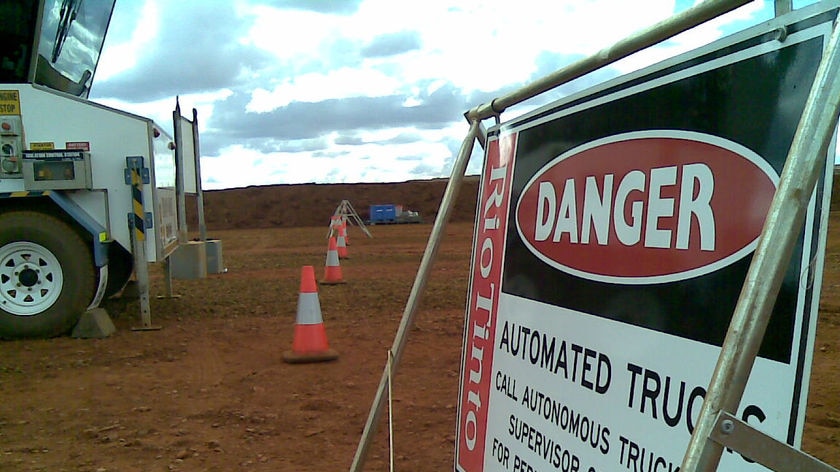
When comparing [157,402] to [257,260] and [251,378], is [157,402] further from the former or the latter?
[257,260]

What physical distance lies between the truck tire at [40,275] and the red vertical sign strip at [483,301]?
543 centimetres

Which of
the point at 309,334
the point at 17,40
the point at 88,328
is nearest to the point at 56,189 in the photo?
the point at 88,328

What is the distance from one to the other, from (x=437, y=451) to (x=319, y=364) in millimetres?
2168

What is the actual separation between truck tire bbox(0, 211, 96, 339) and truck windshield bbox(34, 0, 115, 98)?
1579mm

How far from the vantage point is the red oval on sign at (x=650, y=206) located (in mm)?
1416

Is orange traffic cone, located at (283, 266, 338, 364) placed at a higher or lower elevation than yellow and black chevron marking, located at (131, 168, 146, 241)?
lower

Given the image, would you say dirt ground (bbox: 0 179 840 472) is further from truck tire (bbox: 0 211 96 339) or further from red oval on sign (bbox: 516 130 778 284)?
red oval on sign (bbox: 516 130 778 284)

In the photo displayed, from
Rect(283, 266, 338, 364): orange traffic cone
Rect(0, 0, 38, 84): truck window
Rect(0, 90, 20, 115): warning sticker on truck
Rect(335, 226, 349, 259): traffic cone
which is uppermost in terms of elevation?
Rect(0, 0, 38, 84): truck window

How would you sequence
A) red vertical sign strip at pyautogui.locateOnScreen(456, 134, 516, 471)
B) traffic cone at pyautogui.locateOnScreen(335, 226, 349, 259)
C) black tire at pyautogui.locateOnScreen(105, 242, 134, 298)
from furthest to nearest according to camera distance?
traffic cone at pyautogui.locateOnScreen(335, 226, 349, 259) < black tire at pyautogui.locateOnScreen(105, 242, 134, 298) < red vertical sign strip at pyautogui.locateOnScreen(456, 134, 516, 471)

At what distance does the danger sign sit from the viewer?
1.32 m

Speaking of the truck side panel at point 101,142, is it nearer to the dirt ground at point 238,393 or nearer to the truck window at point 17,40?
the truck window at point 17,40

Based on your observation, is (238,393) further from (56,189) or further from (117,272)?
(117,272)

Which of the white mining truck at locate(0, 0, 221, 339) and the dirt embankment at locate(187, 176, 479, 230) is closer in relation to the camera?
the white mining truck at locate(0, 0, 221, 339)

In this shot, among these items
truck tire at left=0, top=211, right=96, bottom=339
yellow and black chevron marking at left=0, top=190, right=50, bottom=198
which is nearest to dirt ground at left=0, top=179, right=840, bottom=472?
truck tire at left=0, top=211, right=96, bottom=339
